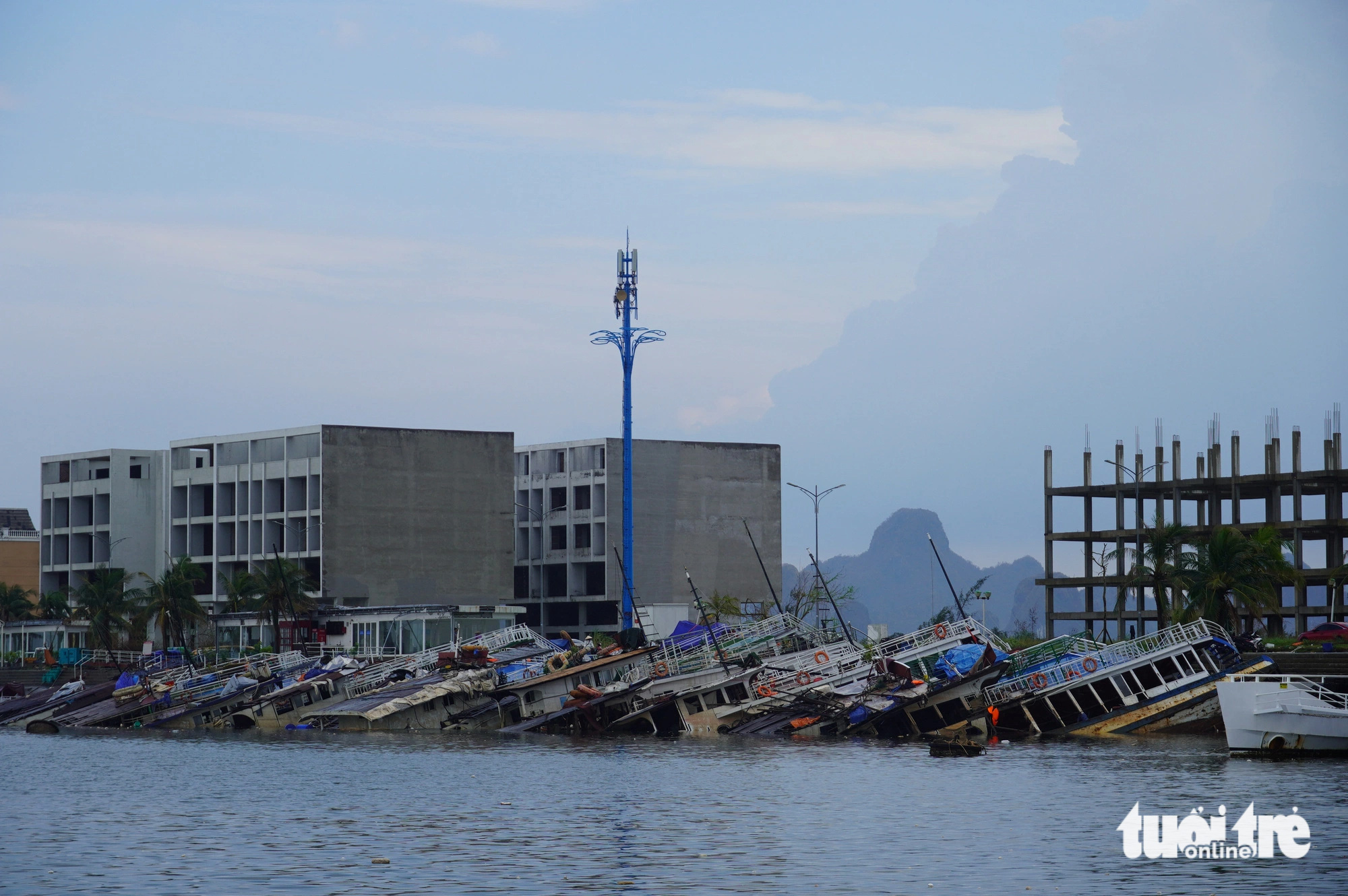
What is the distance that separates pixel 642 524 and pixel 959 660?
83.4m

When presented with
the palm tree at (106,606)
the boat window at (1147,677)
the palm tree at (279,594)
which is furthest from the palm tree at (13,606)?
the boat window at (1147,677)

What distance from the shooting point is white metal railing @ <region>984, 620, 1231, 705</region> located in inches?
2645

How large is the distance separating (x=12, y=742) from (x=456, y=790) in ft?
131

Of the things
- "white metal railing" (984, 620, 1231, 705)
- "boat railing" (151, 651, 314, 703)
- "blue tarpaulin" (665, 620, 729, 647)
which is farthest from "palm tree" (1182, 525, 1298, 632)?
"boat railing" (151, 651, 314, 703)

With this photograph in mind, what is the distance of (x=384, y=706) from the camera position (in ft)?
269

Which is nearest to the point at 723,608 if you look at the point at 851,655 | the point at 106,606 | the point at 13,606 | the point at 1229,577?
the point at 106,606

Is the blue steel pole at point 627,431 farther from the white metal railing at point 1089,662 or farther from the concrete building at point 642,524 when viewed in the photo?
the white metal railing at point 1089,662

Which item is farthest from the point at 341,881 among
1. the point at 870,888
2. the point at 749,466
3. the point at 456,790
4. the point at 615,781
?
the point at 749,466

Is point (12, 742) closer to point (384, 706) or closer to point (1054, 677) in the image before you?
point (384, 706)

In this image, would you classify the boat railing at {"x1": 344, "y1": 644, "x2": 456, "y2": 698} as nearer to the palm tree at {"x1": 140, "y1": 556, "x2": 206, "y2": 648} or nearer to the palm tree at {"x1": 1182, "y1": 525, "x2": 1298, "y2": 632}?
the palm tree at {"x1": 140, "y1": 556, "x2": 206, "y2": 648}

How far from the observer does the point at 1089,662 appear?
6700 cm

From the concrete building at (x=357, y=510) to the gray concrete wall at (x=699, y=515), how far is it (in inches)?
459

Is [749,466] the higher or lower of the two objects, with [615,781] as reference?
higher

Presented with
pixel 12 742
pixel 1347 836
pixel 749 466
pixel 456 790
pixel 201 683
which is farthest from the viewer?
pixel 749 466
